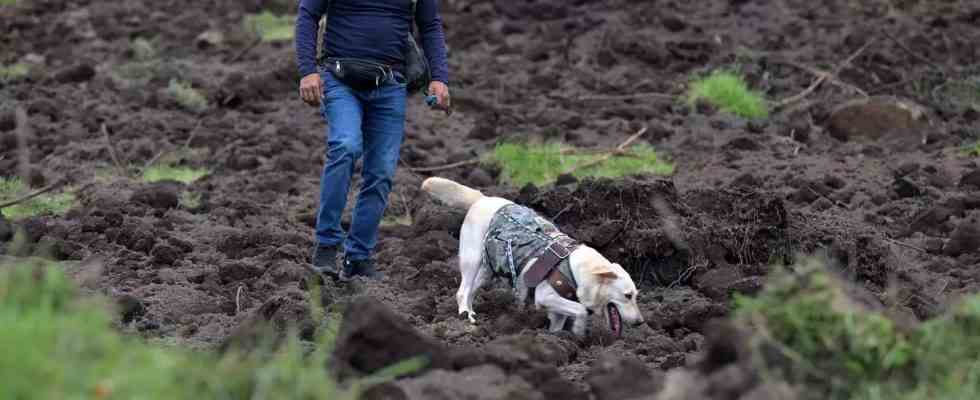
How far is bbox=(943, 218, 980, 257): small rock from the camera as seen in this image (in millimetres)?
8188

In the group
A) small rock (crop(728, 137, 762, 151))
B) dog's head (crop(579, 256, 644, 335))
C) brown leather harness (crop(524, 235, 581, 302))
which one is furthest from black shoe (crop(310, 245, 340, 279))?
small rock (crop(728, 137, 762, 151))

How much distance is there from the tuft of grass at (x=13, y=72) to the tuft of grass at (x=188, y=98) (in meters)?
1.51

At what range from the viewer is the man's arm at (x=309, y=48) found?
734 cm

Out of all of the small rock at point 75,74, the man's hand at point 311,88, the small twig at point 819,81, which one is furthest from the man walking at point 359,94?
the small rock at point 75,74

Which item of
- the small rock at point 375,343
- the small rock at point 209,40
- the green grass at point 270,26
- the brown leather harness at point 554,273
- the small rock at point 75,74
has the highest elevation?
the small rock at point 375,343

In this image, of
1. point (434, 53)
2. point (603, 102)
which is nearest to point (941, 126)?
point (603, 102)

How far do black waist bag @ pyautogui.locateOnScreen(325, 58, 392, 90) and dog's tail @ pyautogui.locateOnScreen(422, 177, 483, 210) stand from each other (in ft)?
1.94

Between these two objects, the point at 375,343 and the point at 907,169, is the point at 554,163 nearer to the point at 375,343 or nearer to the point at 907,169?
the point at 907,169

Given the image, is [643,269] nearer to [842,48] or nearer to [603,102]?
[603,102]

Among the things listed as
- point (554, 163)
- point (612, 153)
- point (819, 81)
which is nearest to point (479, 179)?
point (554, 163)

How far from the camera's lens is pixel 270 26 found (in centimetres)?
1652

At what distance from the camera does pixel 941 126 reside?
39.8ft

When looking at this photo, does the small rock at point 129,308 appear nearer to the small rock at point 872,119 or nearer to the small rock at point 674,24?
the small rock at point 872,119

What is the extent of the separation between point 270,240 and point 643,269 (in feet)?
7.15
